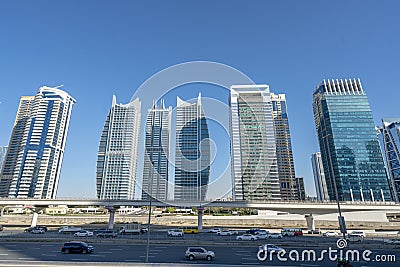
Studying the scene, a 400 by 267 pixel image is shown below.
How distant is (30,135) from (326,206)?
392ft

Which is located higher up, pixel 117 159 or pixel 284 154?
pixel 284 154

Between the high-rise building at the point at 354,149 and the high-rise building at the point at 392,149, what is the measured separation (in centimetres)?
1976

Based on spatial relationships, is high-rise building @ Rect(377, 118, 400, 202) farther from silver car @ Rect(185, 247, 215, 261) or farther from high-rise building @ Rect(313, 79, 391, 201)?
silver car @ Rect(185, 247, 215, 261)

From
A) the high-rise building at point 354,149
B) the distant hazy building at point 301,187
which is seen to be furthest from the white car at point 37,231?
the distant hazy building at point 301,187

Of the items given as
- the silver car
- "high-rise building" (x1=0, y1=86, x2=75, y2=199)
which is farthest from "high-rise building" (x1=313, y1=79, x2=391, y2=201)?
"high-rise building" (x1=0, y1=86, x2=75, y2=199)

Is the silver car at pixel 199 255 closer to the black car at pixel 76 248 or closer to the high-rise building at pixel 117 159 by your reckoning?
the black car at pixel 76 248

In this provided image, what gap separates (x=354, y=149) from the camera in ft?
304

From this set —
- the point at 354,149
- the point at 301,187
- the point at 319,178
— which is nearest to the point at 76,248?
the point at 354,149

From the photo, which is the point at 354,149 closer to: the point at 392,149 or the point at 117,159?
the point at 392,149

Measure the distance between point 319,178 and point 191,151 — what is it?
121346 millimetres

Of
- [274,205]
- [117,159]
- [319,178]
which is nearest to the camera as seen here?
[274,205]

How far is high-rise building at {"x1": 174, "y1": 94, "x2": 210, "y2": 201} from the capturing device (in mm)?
13693

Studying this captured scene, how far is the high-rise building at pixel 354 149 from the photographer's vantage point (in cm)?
8938

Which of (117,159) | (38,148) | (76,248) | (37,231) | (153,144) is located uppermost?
(38,148)
